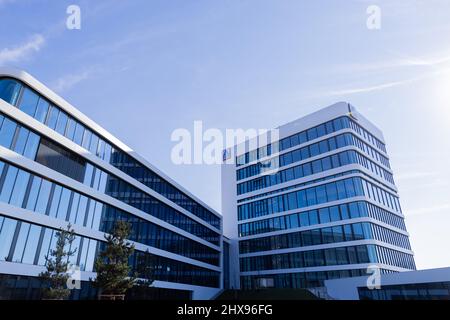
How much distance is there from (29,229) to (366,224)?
144 ft

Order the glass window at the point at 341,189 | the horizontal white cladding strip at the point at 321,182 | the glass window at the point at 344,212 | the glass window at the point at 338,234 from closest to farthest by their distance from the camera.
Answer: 1. the glass window at the point at 338,234
2. the glass window at the point at 344,212
3. the glass window at the point at 341,189
4. the horizontal white cladding strip at the point at 321,182

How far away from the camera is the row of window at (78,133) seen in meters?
24.7

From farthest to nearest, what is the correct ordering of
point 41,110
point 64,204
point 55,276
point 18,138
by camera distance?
point 64,204
point 41,110
point 18,138
point 55,276

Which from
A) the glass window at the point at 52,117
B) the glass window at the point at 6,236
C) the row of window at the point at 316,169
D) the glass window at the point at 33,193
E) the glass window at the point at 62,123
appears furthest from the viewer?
the row of window at the point at 316,169

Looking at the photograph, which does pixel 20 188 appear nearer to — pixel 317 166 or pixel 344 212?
pixel 344 212

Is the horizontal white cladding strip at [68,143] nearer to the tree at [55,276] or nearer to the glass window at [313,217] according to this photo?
the tree at [55,276]

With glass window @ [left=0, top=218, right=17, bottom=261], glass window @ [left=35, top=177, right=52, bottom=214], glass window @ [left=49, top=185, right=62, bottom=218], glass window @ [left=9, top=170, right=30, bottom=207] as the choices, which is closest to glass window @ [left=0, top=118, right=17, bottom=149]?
glass window @ [left=9, top=170, right=30, bottom=207]

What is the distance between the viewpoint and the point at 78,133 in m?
31.1

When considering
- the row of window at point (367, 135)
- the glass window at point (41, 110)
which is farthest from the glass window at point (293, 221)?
the glass window at point (41, 110)

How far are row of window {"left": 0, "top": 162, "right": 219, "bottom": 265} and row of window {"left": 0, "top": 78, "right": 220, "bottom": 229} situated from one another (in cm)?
541

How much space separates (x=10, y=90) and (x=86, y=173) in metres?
10.4

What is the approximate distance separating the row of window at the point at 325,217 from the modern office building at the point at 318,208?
Answer: 0.52 ft

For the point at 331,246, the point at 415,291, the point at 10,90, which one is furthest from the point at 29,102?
the point at 331,246
